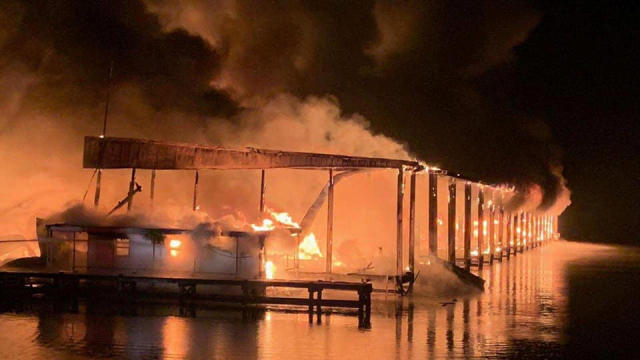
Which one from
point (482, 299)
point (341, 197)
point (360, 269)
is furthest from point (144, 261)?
point (341, 197)

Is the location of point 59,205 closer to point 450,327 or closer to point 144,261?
point 144,261

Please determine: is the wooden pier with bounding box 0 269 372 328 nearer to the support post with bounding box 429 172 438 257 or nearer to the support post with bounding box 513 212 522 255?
the support post with bounding box 429 172 438 257

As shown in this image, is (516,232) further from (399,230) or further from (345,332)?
(345,332)

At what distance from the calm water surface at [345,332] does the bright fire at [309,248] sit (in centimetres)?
740

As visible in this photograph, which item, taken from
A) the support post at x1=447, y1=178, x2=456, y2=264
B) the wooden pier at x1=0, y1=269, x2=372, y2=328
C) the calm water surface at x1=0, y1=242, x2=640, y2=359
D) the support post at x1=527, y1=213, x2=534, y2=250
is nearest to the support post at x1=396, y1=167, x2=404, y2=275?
the calm water surface at x1=0, y1=242, x2=640, y2=359

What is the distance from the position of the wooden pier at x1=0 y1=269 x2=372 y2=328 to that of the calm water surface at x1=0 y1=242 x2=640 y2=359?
0.39m

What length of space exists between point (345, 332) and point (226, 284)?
14.0ft

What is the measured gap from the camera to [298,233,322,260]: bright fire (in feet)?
100

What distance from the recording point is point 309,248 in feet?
102

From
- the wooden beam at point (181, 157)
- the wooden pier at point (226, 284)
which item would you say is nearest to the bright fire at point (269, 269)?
the wooden pier at point (226, 284)

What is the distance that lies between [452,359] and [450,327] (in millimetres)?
4380

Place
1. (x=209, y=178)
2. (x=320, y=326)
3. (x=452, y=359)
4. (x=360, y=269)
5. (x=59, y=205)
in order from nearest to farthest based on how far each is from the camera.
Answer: (x=452, y=359), (x=320, y=326), (x=360, y=269), (x=59, y=205), (x=209, y=178)

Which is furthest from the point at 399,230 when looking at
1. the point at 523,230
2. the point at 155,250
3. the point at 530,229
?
the point at 530,229

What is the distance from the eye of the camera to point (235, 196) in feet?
123
